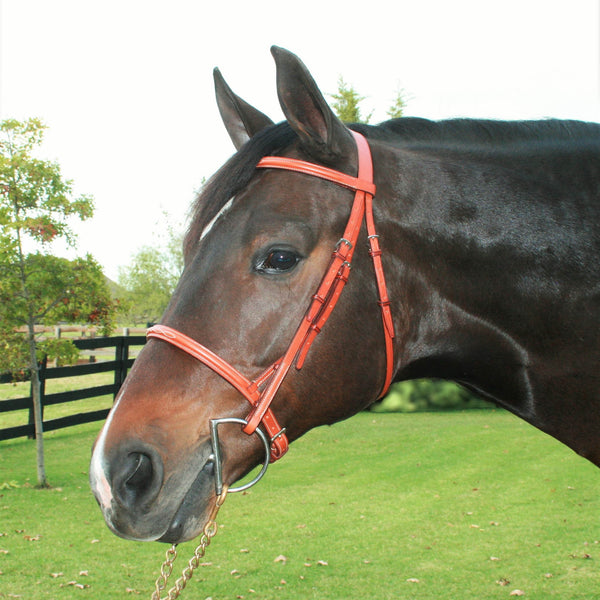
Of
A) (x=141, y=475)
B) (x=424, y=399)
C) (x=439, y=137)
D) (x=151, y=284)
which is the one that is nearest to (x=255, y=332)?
(x=141, y=475)

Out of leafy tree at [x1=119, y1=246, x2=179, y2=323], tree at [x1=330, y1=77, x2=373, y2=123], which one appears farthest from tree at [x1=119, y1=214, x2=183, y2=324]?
tree at [x1=330, y1=77, x2=373, y2=123]

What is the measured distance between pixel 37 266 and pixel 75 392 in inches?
172

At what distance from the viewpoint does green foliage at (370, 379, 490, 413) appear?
1375 centimetres

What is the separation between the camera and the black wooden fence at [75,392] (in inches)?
384

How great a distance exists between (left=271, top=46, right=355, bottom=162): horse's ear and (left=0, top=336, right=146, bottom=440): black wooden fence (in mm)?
9138

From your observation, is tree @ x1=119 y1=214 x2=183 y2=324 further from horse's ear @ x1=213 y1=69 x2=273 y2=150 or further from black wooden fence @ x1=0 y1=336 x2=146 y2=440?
horse's ear @ x1=213 y1=69 x2=273 y2=150

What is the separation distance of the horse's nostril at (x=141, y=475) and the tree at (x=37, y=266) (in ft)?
20.8

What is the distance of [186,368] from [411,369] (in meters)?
0.86

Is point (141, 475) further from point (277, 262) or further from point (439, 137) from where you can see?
point (439, 137)

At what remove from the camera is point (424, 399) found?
13.8m

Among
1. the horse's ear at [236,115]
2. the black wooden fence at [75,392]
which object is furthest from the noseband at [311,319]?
the black wooden fence at [75,392]

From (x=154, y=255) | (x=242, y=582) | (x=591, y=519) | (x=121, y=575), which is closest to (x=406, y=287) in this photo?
(x=242, y=582)

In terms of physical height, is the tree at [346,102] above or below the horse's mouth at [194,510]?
above

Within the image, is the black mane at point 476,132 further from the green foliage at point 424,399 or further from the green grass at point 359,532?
the green foliage at point 424,399
